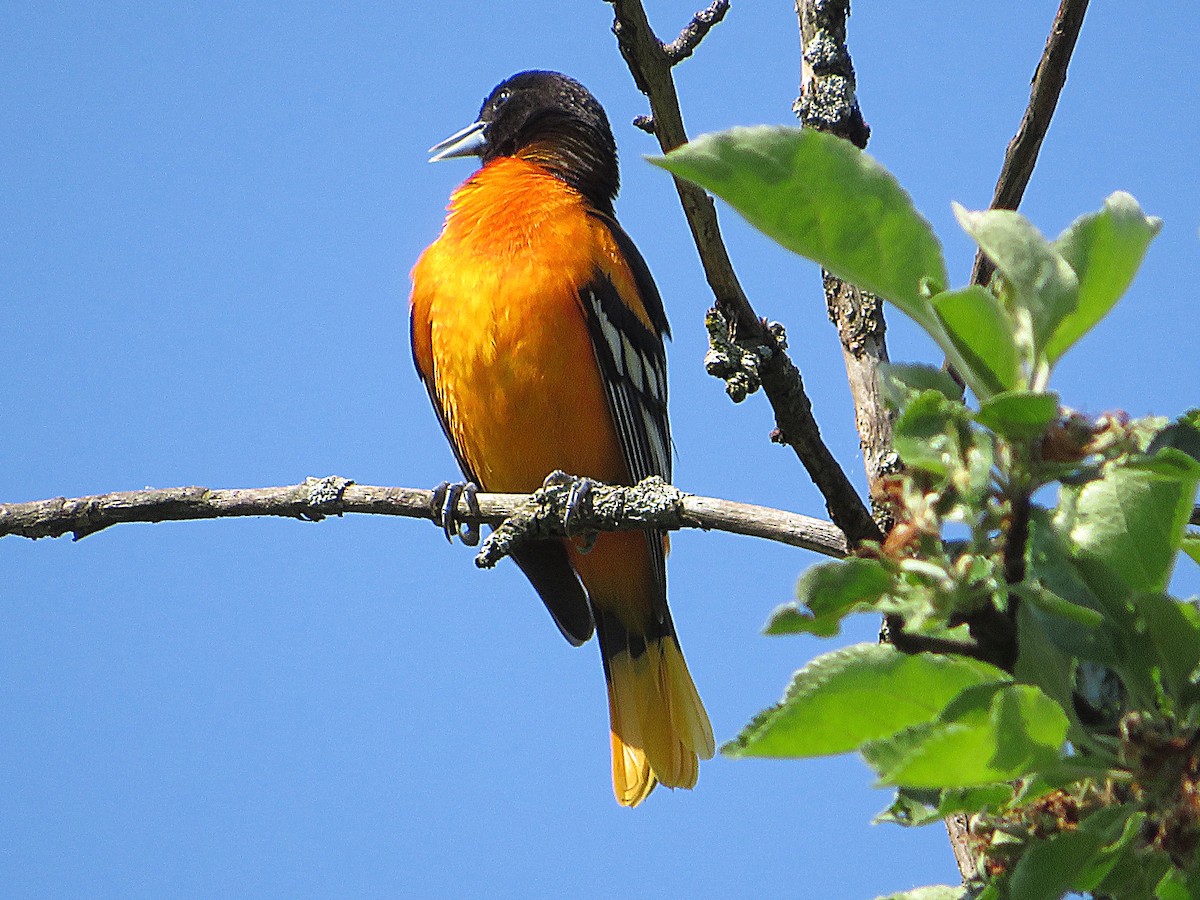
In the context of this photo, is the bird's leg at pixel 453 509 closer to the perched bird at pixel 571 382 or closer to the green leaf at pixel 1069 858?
the perched bird at pixel 571 382

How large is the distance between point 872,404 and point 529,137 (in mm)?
3577

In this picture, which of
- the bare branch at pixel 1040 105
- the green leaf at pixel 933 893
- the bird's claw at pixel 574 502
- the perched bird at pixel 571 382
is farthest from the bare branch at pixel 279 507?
the green leaf at pixel 933 893

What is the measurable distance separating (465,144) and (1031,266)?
564cm

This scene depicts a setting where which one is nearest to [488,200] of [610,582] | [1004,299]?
[610,582]

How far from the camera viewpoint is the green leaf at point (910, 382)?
133 cm

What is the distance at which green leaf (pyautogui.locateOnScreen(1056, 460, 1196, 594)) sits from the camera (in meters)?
1.19

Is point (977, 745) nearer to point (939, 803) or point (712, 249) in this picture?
point (939, 803)

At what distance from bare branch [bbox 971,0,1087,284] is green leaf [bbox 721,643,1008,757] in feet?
6.98

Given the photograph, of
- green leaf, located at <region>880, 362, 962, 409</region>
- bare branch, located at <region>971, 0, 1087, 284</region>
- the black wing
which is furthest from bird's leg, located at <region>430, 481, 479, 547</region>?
green leaf, located at <region>880, 362, 962, 409</region>

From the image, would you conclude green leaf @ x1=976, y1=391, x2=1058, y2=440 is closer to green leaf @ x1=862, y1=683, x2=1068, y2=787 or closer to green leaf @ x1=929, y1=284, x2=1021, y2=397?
green leaf @ x1=929, y1=284, x2=1021, y2=397

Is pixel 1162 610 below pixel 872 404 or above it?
below

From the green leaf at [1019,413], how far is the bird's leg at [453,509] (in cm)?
268

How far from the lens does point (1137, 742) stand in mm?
1223

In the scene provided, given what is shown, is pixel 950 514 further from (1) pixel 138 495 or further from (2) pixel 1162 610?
(1) pixel 138 495
